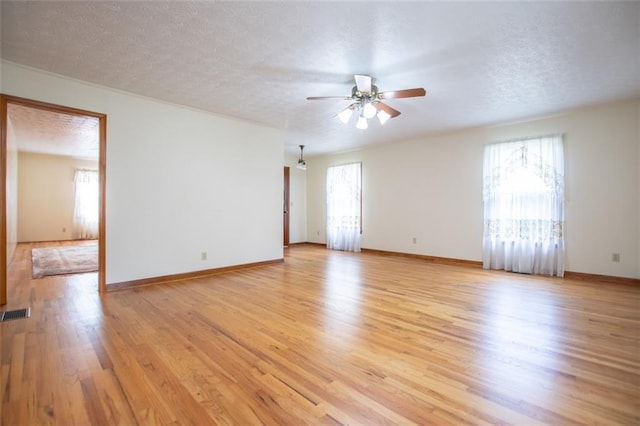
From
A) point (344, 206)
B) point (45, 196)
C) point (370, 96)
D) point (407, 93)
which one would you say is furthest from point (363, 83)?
point (45, 196)

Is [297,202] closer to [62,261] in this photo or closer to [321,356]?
[62,261]

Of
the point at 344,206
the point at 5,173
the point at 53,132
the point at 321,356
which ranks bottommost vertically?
the point at 321,356

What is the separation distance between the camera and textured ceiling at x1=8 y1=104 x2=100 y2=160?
15.6ft

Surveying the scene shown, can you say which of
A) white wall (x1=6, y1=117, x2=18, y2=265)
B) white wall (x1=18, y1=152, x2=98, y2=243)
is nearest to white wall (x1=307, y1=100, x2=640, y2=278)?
white wall (x1=6, y1=117, x2=18, y2=265)

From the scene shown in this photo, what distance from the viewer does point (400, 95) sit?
121 inches

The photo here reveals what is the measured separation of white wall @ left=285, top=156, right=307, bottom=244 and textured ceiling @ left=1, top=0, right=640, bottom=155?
4.25m

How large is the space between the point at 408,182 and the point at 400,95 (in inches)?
141

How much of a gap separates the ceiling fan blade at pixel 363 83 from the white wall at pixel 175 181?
8.63 ft

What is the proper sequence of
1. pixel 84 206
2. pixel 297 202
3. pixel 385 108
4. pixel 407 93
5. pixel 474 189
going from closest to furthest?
pixel 407 93, pixel 385 108, pixel 474 189, pixel 297 202, pixel 84 206

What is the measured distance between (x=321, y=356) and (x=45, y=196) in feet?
35.1

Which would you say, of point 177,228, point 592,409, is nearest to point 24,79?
point 177,228

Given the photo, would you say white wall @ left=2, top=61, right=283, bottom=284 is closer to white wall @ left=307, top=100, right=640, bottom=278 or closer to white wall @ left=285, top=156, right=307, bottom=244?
white wall @ left=307, top=100, right=640, bottom=278

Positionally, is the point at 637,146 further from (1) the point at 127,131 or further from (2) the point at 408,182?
(1) the point at 127,131

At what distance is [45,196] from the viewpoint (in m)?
8.80
